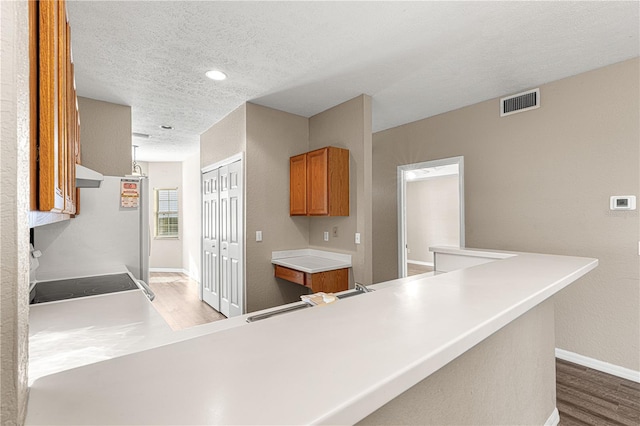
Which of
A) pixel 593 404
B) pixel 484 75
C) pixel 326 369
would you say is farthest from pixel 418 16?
pixel 593 404

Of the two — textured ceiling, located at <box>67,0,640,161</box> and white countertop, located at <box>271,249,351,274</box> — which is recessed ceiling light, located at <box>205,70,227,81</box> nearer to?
textured ceiling, located at <box>67,0,640,161</box>

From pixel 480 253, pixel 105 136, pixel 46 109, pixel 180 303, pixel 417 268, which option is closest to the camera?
pixel 46 109

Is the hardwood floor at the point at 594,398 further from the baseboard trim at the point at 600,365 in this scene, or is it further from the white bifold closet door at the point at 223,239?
the white bifold closet door at the point at 223,239

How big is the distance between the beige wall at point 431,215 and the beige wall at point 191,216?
577cm

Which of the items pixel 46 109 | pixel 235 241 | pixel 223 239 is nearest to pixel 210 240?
pixel 223 239

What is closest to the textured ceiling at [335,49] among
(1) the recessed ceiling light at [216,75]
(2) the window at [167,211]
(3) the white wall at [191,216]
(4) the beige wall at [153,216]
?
(1) the recessed ceiling light at [216,75]

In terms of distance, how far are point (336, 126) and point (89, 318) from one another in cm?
295

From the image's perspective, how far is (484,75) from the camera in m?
2.84

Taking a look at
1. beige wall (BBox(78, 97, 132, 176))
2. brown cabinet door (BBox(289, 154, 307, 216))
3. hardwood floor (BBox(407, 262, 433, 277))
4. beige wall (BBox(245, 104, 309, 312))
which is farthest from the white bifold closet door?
hardwood floor (BBox(407, 262, 433, 277))

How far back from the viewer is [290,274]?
3389 millimetres

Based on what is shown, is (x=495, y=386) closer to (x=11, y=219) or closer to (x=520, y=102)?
(x=11, y=219)

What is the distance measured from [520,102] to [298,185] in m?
2.58

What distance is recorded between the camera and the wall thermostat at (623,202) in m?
2.51

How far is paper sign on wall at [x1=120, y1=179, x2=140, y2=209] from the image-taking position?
8.79ft
